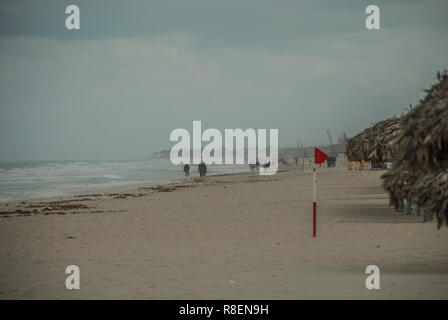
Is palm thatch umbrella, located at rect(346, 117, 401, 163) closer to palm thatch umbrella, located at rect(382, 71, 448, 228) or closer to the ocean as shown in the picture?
palm thatch umbrella, located at rect(382, 71, 448, 228)

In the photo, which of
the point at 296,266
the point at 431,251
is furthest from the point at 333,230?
the point at 296,266

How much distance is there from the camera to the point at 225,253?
1082 centimetres

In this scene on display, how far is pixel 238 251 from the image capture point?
36.1 ft

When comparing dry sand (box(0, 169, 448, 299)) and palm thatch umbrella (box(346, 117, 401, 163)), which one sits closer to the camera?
dry sand (box(0, 169, 448, 299))

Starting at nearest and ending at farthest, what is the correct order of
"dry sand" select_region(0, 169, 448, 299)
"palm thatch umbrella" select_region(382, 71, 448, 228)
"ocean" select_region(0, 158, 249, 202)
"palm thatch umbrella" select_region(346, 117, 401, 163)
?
"palm thatch umbrella" select_region(382, 71, 448, 228)
"dry sand" select_region(0, 169, 448, 299)
"palm thatch umbrella" select_region(346, 117, 401, 163)
"ocean" select_region(0, 158, 249, 202)

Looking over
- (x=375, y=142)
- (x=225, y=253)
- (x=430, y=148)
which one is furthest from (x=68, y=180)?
(x=430, y=148)

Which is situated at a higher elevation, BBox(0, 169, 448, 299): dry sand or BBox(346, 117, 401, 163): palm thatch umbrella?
BBox(346, 117, 401, 163): palm thatch umbrella

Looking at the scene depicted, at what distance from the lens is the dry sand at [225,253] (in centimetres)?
775

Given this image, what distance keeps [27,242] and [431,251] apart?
29.8ft

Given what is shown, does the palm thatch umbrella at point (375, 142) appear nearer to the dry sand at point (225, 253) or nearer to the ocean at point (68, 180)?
the dry sand at point (225, 253)

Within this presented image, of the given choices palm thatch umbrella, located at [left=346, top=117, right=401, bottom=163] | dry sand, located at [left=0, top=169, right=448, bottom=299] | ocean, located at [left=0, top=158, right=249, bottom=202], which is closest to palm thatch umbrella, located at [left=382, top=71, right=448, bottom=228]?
dry sand, located at [left=0, top=169, right=448, bottom=299]

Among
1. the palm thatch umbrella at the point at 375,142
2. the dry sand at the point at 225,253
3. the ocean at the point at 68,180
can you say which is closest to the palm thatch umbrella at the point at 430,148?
the dry sand at the point at 225,253

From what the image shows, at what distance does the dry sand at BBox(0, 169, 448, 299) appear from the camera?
7.75m
